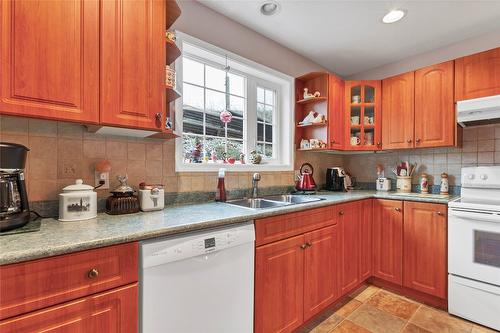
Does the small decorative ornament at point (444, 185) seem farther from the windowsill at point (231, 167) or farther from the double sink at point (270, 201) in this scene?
the windowsill at point (231, 167)

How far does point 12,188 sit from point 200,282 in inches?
35.1

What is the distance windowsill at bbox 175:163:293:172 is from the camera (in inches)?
70.6

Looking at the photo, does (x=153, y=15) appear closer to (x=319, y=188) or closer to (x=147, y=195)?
(x=147, y=195)

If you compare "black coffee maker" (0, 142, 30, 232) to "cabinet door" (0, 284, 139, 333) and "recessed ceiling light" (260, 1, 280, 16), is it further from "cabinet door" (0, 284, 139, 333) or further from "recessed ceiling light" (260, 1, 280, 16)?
"recessed ceiling light" (260, 1, 280, 16)

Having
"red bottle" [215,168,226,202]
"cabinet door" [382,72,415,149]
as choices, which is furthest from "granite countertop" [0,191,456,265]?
"cabinet door" [382,72,415,149]

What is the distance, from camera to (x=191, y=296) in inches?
43.1

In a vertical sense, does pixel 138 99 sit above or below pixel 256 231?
above

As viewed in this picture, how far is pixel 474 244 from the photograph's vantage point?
5.88 feet

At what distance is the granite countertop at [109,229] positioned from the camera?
777 mm

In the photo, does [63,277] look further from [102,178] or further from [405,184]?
[405,184]

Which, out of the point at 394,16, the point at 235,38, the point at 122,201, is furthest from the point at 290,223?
the point at 394,16

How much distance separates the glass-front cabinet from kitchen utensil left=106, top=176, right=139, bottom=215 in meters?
2.21

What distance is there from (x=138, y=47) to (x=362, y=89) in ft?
7.65

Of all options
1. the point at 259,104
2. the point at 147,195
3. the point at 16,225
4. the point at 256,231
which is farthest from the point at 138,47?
the point at 259,104
